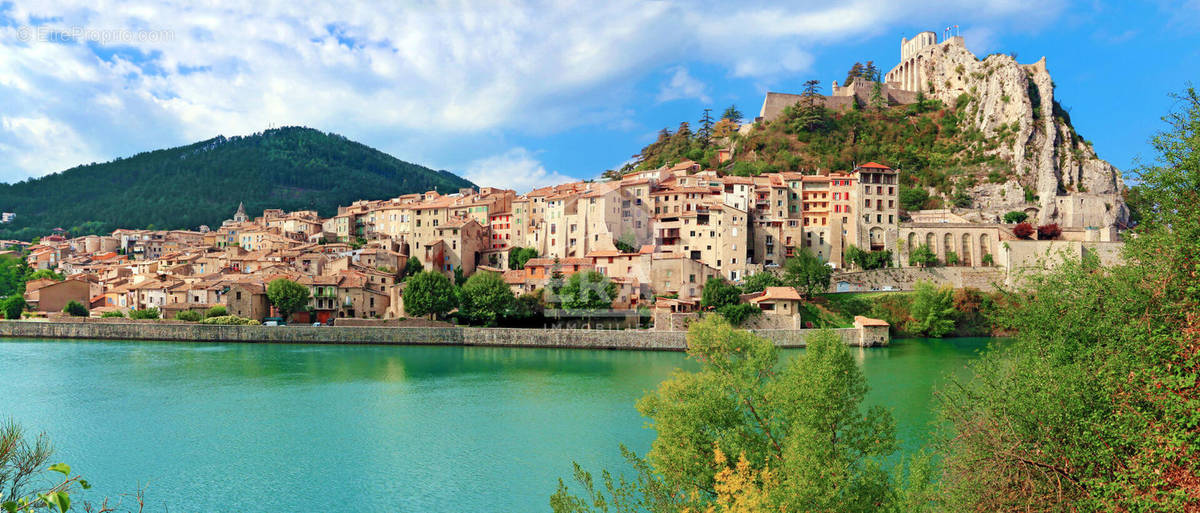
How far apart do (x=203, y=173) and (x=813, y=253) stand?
93.2 m

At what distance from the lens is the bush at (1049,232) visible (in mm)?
47469

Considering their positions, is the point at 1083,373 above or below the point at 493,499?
above

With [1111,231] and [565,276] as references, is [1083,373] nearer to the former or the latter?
[565,276]

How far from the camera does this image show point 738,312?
37.8 meters

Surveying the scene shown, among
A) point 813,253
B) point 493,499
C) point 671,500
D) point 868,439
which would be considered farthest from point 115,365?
point 813,253

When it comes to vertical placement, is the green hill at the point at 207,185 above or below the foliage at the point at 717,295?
above

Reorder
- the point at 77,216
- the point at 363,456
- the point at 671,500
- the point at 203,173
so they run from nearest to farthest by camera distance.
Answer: the point at 671,500 < the point at 363,456 < the point at 77,216 < the point at 203,173

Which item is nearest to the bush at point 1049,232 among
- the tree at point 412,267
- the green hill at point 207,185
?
the tree at point 412,267

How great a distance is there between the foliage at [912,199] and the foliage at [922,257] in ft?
32.3

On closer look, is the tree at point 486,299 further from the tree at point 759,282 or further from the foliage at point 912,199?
the foliage at point 912,199

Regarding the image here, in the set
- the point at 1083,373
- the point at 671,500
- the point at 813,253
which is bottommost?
the point at 671,500

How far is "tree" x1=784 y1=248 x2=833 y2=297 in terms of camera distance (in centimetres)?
4094

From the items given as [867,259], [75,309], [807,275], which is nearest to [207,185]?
[75,309]

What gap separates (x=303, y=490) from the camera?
48.6ft
